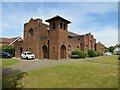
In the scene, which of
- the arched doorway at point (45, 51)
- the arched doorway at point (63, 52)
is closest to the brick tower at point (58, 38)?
the arched doorway at point (63, 52)

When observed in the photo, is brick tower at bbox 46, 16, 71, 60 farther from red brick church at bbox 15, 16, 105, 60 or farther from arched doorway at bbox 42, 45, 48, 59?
arched doorway at bbox 42, 45, 48, 59

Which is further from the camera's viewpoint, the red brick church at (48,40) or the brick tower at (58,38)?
the red brick church at (48,40)

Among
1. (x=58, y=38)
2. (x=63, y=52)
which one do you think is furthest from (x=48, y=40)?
(x=63, y=52)

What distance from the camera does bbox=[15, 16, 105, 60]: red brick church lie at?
3347 cm

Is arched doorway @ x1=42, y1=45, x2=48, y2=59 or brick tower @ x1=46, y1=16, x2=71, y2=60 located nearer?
brick tower @ x1=46, y1=16, x2=71, y2=60

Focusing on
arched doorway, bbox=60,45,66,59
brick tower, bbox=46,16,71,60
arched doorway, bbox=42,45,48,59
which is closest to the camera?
brick tower, bbox=46,16,71,60

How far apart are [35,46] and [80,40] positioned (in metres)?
15.5

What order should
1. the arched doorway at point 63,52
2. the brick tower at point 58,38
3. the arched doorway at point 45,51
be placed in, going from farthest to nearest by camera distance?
1. the arched doorway at point 45,51
2. the arched doorway at point 63,52
3. the brick tower at point 58,38

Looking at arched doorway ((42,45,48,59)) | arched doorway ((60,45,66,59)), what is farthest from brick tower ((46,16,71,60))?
arched doorway ((42,45,48,59))

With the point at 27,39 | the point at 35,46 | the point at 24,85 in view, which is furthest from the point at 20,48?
the point at 24,85

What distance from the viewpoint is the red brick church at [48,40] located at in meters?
33.5

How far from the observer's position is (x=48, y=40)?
1391 inches

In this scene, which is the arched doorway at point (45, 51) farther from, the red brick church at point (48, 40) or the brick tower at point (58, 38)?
the brick tower at point (58, 38)

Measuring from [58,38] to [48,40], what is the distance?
328cm
